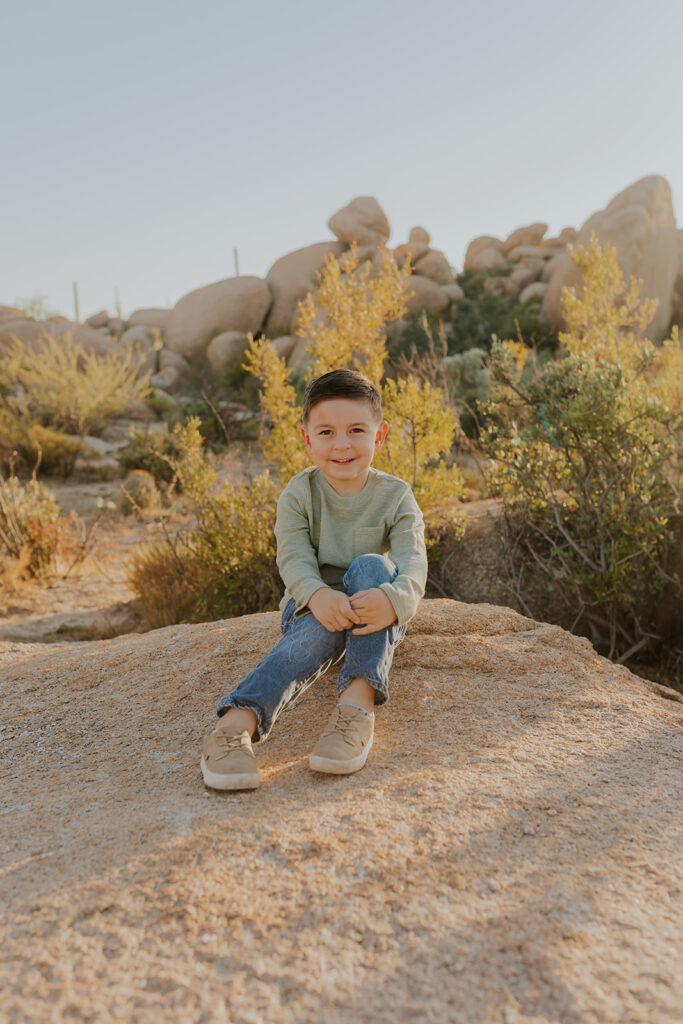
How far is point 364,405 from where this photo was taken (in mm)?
2574

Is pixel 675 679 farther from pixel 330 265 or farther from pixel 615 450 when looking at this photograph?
pixel 330 265

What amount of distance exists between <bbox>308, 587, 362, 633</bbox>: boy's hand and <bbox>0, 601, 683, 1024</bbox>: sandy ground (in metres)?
0.38

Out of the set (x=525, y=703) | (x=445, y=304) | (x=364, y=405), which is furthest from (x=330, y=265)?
(x=445, y=304)

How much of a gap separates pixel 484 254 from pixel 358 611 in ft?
90.4

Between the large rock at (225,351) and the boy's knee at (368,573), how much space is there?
21.1m

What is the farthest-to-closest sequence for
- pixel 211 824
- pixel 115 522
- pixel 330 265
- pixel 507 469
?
1. pixel 115 522
2. pixel 330 265
3. pixel 507 469
4. pixel 211 824

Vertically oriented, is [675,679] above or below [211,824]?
below

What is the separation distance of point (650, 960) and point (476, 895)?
Answer: 1.14 ft

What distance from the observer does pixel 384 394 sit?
17.5ft

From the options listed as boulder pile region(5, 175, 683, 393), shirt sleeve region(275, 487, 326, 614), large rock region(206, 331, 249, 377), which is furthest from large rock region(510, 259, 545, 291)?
shirt sleeve region(275, 487, 326, 614)

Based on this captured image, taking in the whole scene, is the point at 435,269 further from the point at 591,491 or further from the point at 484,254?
the point at 591,491

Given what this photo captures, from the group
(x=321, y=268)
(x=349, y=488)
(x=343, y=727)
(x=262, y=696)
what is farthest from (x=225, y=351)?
(x=343, y=727)

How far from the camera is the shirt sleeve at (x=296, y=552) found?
2.48m

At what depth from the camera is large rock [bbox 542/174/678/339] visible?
19.6m
